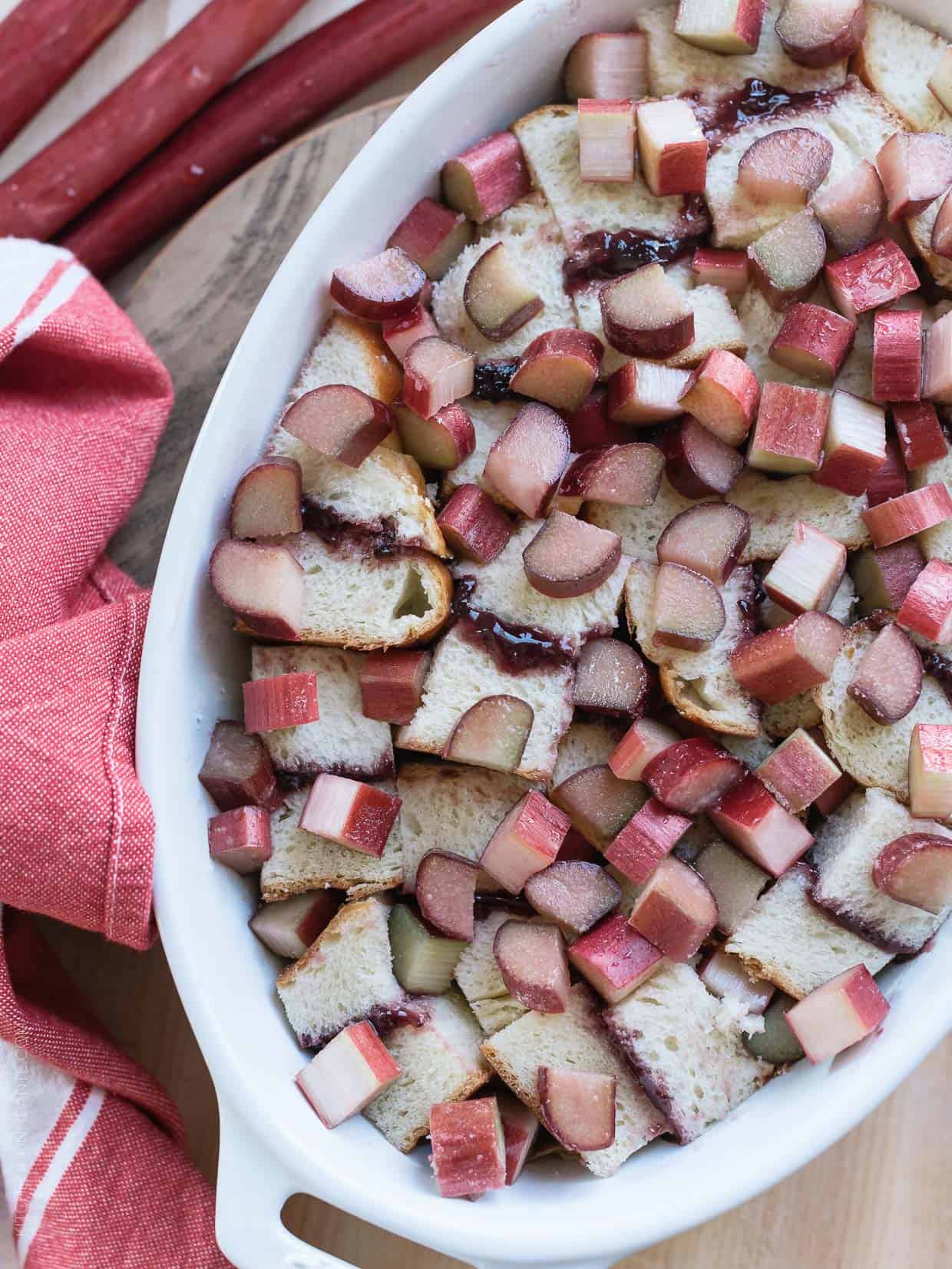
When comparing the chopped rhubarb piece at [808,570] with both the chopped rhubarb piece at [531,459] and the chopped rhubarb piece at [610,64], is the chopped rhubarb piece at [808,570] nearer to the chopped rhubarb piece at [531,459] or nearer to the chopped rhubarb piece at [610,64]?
the chopped rhubarb piece at [531,459]

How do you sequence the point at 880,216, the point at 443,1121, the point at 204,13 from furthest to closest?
the point at 204,13, the point at 880,216, the point at 443,1121

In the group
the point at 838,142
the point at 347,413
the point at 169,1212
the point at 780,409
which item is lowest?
the point at 169,1212

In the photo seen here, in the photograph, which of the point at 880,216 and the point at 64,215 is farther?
the point at 64,215

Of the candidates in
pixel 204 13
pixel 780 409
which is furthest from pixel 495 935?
pixel 204 13

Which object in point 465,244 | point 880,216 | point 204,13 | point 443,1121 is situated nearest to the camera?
point 443,1121

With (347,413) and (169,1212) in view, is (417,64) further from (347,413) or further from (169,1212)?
(169,1212)

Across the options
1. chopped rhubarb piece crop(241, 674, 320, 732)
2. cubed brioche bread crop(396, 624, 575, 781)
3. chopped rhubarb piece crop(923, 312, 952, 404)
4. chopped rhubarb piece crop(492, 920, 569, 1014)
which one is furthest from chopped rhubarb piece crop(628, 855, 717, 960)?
chopped rhubarb piece crop(923, 312, 952, 404)
